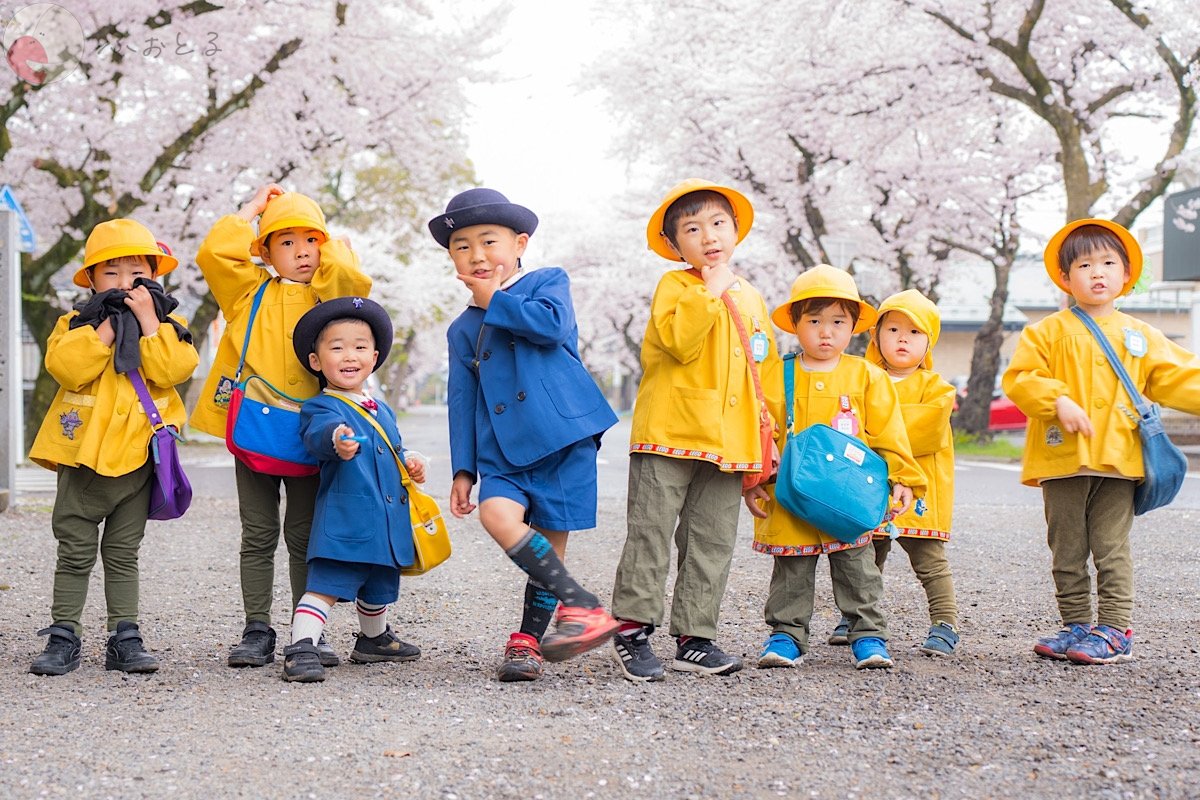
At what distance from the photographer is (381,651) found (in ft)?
13.7

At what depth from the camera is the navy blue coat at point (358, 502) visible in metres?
3.89

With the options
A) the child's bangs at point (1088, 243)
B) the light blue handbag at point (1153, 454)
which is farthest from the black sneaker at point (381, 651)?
the child's bangs at point (1088, 243)

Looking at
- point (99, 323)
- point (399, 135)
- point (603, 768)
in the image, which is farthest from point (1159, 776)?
point (399, 135)

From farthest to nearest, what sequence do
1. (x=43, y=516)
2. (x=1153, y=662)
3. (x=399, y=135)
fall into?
1. (x=399, y=135)
2. (x=43, y=516)
3. (x=1153, y=662)

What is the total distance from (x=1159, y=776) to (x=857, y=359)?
1.78m

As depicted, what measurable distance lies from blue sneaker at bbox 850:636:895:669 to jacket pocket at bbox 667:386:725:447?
0.82 m

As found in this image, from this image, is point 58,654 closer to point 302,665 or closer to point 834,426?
point 302,665

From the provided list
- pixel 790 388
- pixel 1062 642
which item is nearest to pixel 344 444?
A: pixel 790 388

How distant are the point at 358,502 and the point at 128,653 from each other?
85cm

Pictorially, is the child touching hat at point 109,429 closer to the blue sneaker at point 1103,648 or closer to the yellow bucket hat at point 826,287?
the yellow bucket hat at point 826,287

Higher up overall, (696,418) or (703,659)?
(696,418)

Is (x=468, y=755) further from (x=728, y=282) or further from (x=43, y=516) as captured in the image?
(x=43, y=516)

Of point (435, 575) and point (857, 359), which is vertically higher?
point (857, 359)

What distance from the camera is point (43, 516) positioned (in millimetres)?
8984
